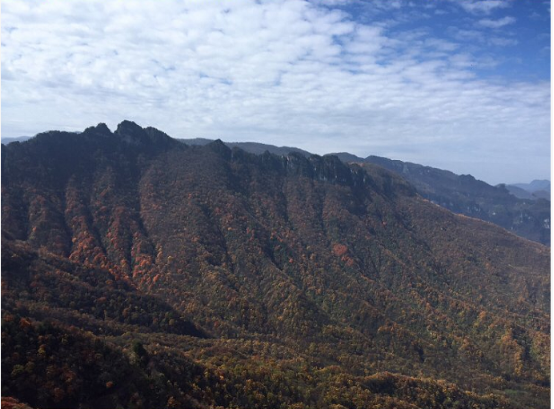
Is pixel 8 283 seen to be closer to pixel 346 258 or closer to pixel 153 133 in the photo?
pixel 346 258

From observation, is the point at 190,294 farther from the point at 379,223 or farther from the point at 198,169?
the point at 379,223

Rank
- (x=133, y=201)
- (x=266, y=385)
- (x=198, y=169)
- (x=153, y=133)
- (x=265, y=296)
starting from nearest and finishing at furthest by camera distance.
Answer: (x=266, y=385) → (x=265, y=296) → (x=133, y=201) → (x=198, y=169) → (x=153, y=133)

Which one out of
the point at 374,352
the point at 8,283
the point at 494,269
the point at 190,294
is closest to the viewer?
the point at 8,283

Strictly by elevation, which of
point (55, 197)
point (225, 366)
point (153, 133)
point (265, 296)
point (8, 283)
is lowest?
point (265, 296)

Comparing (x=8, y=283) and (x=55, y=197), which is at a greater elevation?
(x=55, y=197)

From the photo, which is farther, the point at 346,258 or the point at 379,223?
the point at 379,223

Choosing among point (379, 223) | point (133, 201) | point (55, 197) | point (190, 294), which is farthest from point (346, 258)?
point (55, 197)
